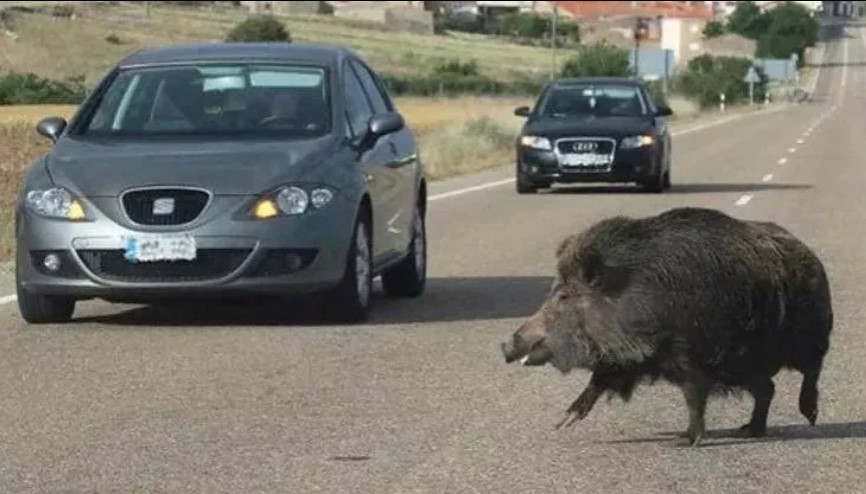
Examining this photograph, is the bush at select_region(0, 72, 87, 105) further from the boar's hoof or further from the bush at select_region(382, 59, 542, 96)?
the boar's hoof

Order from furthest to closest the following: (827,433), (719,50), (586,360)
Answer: (719,50) → (827,433) → (586,360)

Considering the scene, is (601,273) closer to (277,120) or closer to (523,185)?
(277,120)

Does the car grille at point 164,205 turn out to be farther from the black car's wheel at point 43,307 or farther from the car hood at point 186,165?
the black car's wheel at point 43,307

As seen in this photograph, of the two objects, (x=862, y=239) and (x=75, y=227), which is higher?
(x=75, y=227)

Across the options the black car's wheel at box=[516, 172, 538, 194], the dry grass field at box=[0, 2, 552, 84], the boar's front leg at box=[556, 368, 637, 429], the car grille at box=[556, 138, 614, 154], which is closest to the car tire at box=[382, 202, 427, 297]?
the boar's front leg at box=[556, 368, 637, 429]

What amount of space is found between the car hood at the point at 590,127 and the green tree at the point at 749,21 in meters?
103

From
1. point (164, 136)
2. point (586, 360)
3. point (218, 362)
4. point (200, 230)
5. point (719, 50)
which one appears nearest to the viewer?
point (586, 360)

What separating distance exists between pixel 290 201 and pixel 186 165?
0.59 meters

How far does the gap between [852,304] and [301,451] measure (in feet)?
20.7

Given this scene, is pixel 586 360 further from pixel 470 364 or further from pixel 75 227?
pixel 75 227

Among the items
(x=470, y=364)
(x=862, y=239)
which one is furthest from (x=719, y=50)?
(x=470, y=364)

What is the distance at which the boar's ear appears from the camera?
777cm

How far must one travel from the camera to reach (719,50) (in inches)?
5694

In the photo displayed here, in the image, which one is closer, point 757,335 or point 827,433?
point 757,335
